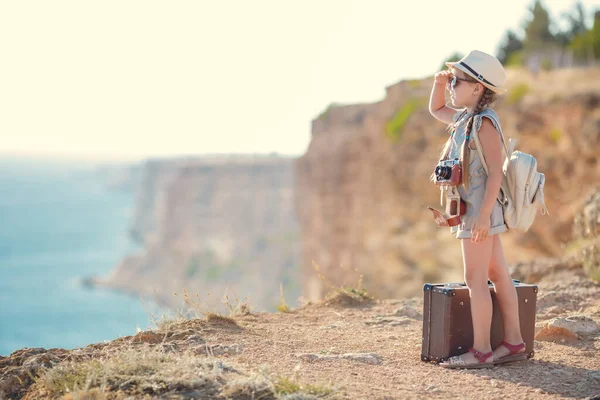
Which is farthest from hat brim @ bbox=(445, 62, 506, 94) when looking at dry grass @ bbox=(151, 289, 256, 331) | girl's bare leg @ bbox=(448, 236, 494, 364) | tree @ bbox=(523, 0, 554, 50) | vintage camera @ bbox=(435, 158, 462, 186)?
tree @ bbox=(523, 0, 554, 50)

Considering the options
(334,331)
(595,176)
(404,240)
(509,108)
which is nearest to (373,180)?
(404,240)

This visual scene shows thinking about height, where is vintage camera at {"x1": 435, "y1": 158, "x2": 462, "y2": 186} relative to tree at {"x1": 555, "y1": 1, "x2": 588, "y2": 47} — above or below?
below

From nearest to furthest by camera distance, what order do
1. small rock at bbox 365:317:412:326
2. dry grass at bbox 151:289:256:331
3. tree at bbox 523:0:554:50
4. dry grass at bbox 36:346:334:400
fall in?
dry grass at bbox 36:346:334:400 → dry grass at bbox 151:289:256:331 → small rock at bbox 365:317:412:326 → tree at bbox 523:0:554:50

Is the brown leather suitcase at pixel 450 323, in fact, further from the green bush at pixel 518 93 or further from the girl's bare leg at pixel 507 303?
the green bush at pixel 518 93

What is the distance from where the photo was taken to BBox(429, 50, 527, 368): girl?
3.70 metres

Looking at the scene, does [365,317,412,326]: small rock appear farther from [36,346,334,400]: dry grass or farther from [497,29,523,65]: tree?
[497,29,523,65]: tree

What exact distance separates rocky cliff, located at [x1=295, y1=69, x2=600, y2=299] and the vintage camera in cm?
649

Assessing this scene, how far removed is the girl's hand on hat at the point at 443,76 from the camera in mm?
3971

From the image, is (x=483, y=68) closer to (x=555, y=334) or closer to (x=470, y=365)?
(x=470, y=365)

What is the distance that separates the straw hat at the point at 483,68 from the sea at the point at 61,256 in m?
2.37

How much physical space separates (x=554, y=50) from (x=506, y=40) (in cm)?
478

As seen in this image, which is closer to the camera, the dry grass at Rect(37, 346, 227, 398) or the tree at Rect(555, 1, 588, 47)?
the dry grass at Rect(37, 346, 227, 398)

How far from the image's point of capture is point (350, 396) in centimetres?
321

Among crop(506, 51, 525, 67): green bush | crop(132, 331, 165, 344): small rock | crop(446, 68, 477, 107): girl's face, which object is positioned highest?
crop(506, 51, 525, 67): green bush
